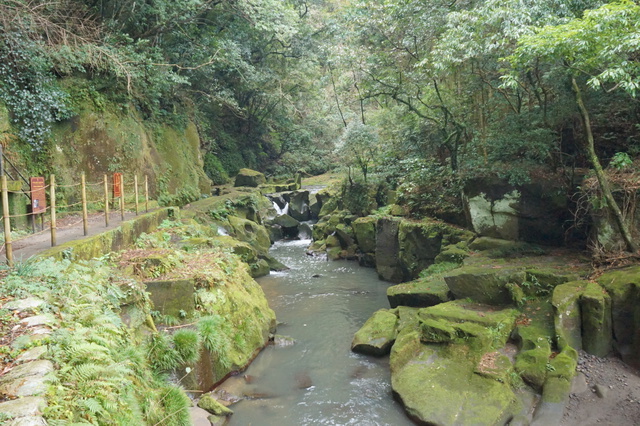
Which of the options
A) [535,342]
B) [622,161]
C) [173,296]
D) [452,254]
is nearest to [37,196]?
[173,296]

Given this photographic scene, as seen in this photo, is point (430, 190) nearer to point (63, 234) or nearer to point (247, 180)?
point (63, 234)

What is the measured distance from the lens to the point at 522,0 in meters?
8.70

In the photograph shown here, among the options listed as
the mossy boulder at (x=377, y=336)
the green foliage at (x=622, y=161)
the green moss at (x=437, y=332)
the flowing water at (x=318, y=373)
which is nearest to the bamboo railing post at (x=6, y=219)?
the flowing water at (x=318, y=373)

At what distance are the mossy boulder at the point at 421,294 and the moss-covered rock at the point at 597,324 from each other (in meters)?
2.95

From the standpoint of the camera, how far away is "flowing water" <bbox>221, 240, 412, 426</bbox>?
20.6ft

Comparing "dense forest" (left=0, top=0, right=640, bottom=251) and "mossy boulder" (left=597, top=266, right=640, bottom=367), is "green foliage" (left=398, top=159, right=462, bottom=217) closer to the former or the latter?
"dense forest" (left=0, top=0, right=640, bottom=251)

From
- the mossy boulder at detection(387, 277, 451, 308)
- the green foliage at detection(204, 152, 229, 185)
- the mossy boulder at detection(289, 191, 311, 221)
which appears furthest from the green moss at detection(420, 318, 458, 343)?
the green foliage at detection(204, 152, 229, 185)

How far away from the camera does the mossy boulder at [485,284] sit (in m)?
8.16

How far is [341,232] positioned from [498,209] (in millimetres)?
7820

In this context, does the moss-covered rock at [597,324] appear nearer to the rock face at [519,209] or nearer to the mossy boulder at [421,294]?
the mossy boulder at [421,294]

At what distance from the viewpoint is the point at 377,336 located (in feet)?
27.8

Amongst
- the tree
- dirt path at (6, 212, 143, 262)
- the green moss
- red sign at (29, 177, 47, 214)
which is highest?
the tree

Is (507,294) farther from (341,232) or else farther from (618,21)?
(341,232)

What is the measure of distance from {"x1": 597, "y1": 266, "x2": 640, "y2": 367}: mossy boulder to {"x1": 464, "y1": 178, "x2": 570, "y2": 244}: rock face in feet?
11.0
